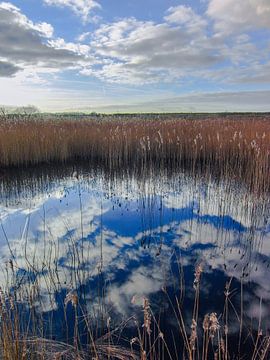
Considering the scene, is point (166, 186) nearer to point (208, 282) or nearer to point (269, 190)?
point (269, 190)

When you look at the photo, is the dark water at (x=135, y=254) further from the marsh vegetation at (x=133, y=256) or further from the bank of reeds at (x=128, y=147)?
the bank of reeds at (x=128, y=147)

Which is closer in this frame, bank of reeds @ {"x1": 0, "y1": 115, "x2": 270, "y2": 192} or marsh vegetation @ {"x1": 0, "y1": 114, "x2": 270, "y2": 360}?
marsh vegetation @ {"x1": 0, "y1": 114, "x2": 270, "y2": 360}

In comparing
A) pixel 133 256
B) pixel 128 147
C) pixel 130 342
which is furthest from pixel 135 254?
pixel 128 147

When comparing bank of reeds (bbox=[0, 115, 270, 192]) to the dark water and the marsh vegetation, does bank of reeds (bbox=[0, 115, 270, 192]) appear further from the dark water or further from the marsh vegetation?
the dark water

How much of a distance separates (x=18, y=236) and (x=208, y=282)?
296 cm

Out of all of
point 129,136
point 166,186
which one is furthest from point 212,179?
point 129,136

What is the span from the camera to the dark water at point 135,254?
2951 millimetres

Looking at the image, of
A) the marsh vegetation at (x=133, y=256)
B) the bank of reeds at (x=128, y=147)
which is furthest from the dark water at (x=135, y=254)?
the bank of reeds at (x=128, y=147)

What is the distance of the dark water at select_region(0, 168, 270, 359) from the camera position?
2.95m

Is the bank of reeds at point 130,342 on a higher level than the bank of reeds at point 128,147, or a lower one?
lower

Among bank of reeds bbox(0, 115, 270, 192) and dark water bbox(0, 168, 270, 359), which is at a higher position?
bank of reeds bbox(0, 115, 270, 192)

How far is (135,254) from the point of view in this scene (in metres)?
4.30

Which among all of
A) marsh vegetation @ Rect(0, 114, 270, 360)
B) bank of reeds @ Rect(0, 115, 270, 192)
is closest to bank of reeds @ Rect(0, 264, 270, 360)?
marsh vegetation @ Rect(0, 114, 270, 360)

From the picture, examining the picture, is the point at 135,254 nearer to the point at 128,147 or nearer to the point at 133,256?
the point at 133,256
